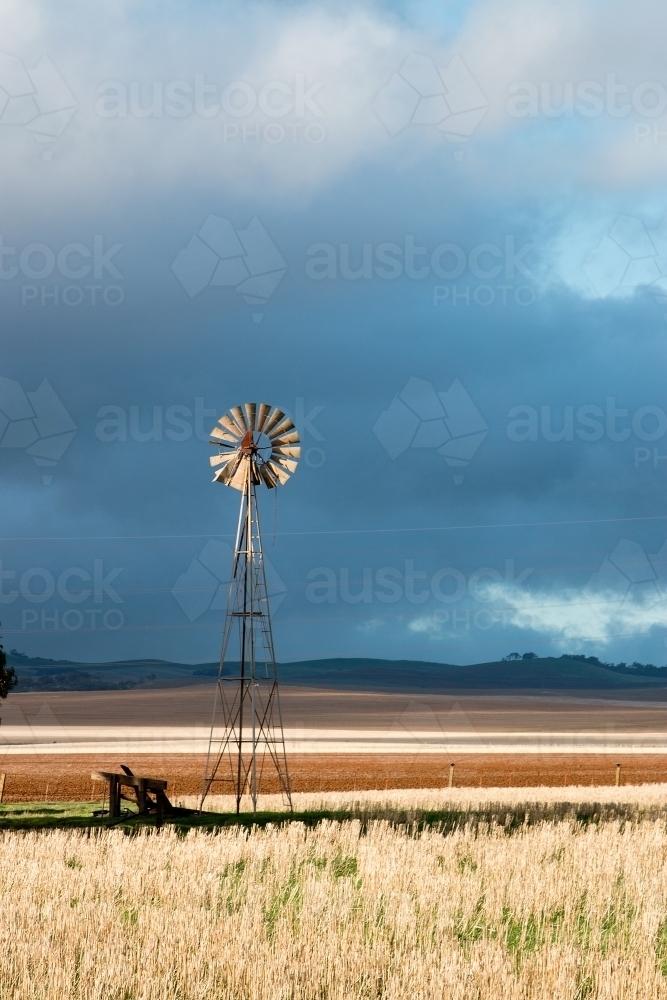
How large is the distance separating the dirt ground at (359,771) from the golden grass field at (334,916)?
23.6 meters

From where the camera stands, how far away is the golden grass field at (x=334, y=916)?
408 inches

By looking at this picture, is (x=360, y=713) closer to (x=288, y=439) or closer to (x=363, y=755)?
(x=363, y=755)

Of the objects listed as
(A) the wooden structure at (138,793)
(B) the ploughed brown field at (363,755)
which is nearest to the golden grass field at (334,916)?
(A) the wooden structure at (138,793)

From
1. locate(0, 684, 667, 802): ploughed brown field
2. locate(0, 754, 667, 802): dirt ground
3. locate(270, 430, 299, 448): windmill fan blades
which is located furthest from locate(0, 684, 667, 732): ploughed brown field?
locate(270, 430, 299, 448): windmill fan blades

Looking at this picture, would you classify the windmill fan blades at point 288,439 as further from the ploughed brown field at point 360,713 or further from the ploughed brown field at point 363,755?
the ploughed brown field at point 360,713

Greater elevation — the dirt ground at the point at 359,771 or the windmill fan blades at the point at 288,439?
the windmill fan blades at the point at 288,439

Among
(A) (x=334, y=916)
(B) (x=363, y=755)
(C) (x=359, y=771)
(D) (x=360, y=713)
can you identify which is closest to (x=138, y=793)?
(A) (x=334, y=916)

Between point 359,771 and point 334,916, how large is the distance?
169ft

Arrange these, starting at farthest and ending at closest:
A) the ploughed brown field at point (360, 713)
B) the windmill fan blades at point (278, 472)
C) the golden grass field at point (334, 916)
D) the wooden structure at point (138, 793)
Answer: the ploughed brown field at point (360, 713) < the windmill fan blades at point (278, 472) < the wooden structure at point (138, 793) < the golden grass field at point (334, 916)

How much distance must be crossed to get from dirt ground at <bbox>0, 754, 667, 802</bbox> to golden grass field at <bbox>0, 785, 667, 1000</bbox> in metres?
23.6

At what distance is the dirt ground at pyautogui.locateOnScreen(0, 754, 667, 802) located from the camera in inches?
1984

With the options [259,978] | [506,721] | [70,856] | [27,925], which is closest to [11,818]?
[70,856]

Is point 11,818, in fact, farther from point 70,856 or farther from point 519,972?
point 519,972

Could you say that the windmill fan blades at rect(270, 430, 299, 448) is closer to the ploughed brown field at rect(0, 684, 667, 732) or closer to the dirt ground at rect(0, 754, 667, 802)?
the dirt ground at rect(0, 754, 667, 802)
